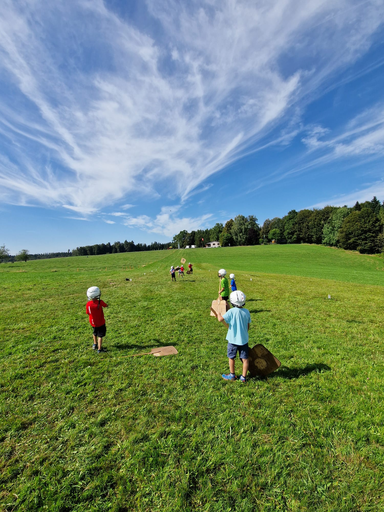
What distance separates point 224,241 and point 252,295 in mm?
103928

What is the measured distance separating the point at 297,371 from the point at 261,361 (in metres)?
1.27

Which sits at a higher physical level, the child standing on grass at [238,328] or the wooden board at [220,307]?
the child standing on grass at [238,328]

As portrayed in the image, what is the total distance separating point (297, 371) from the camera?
583 centimetres

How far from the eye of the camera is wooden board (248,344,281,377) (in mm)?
5445

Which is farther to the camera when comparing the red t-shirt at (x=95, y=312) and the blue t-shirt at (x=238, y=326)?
the red t-shirt at (x=95, y=312)

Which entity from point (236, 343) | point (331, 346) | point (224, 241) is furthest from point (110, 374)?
point (224, 241)

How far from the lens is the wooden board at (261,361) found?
545 centimetres

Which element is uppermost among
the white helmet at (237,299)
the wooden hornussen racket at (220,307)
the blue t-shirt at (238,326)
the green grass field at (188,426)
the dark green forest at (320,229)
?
the dark green forest at (320,229)

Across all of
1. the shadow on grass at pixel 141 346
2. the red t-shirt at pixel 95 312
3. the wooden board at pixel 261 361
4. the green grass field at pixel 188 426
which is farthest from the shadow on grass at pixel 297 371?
the red t-shirt at pixel 95 312

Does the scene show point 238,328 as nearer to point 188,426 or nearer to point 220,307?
point 188,426

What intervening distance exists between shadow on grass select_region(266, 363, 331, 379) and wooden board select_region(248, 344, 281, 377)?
306 mm

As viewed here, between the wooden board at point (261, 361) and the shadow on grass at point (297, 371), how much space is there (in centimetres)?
31

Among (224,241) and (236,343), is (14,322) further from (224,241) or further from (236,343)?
(224,241)

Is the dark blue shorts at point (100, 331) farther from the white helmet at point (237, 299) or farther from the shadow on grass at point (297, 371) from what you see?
the shadow on grass at point (297, 371)
